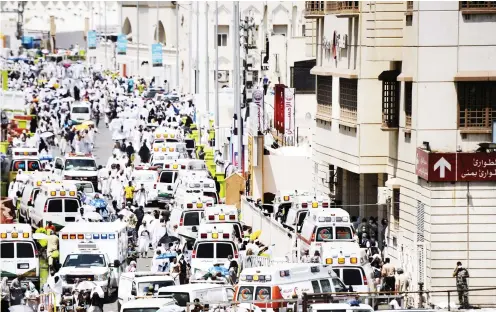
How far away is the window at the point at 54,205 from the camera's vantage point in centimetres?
4112

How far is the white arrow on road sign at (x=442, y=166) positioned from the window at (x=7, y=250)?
8316mm

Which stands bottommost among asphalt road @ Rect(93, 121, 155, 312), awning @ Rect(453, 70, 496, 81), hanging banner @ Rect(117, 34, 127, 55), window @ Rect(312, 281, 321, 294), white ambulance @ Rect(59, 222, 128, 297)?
asphalt road @ Rect(93, 121, 155, 312)

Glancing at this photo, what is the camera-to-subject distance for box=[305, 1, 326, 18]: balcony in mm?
42219

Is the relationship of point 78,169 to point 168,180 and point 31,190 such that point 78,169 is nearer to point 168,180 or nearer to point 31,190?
point 168,180

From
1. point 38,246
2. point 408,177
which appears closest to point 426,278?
point 408,177

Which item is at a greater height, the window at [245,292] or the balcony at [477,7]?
the balcony at [477,7]

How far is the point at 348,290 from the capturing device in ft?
95.3

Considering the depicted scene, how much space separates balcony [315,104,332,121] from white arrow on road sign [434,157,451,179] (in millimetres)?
9386

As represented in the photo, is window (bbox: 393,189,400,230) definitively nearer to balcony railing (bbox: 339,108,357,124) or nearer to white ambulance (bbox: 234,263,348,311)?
balcony railing (bbox: 339,108,357,124)

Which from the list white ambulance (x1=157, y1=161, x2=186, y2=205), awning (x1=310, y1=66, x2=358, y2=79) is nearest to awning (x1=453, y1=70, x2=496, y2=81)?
awning (x1=310, y1=66, x2=358, y2=79)

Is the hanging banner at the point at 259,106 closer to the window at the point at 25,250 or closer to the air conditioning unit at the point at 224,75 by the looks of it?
the window at the point at 25,250

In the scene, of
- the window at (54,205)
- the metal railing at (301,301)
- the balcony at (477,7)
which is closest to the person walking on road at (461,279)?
the metal railing at (301,301)

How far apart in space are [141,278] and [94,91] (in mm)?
62507

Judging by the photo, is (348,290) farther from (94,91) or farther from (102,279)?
(94,91)
